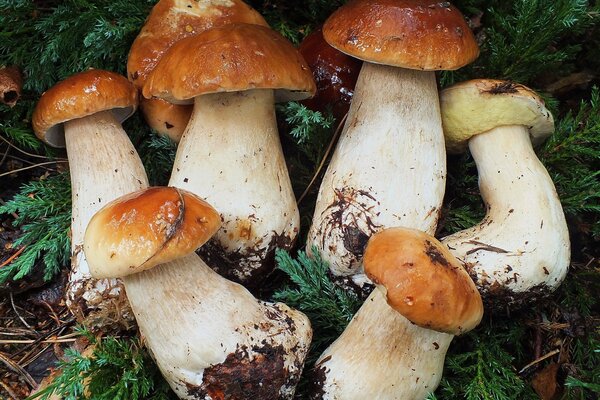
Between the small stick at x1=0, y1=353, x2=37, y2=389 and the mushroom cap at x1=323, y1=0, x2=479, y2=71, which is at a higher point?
the mushroom cap at x1=323, y1=0, x2=479, y2=71

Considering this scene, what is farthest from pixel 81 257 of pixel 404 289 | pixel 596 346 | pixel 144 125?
pixel 596 346

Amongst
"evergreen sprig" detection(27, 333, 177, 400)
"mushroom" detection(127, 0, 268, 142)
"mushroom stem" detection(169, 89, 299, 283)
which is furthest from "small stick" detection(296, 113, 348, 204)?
"evergreen sprig" detection(27, 333, 177, 400)

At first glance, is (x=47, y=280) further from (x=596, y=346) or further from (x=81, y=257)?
(x=596, y=346)

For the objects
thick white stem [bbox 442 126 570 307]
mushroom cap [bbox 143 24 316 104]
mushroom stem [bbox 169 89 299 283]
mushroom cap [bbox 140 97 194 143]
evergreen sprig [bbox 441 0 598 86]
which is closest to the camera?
mushroom cap [bbox 143 24 316 104]

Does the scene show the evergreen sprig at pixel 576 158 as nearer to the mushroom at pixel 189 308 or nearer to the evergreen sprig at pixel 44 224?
the mushroom at pixel 189 308

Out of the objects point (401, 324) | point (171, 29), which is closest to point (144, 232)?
point (401, 324)

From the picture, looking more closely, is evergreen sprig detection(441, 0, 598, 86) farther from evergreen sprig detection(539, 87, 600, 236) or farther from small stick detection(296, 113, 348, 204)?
small stick detection(296, 113, 348, 204)
